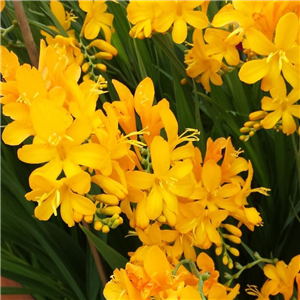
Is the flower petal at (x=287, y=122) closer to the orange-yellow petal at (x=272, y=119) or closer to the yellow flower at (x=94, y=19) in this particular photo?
the orange-yellow petal at (x=272, y=119)

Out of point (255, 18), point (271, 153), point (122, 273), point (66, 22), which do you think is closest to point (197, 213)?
point (122, 273)

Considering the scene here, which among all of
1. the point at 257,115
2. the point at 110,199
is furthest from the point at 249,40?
the point at 110,199

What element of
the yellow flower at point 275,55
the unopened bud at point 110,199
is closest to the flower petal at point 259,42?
the yellow flower at point 275,55

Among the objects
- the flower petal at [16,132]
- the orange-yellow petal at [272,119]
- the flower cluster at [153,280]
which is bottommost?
the flower cluster at [153,280]

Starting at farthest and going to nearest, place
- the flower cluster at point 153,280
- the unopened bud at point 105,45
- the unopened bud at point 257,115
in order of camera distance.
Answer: the unopened bud at point 105,45, the unopened bud at point 257,115, the flower cluster at point 153,280

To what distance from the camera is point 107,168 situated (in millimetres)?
373

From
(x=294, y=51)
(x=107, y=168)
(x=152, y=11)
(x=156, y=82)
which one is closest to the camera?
(x=107, y=168)

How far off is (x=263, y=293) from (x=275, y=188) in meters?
0.25

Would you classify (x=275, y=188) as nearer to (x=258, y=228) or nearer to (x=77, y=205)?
(x=258, y=228)

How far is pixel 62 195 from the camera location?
40 cm

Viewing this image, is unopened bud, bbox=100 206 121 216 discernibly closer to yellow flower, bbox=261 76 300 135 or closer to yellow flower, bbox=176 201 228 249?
yellow flower, bbox=176 201 228 249

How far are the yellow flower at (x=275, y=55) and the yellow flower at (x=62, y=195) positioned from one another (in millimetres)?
224

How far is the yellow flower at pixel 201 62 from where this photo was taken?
593 millimetres

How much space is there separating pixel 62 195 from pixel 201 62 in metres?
0.31
